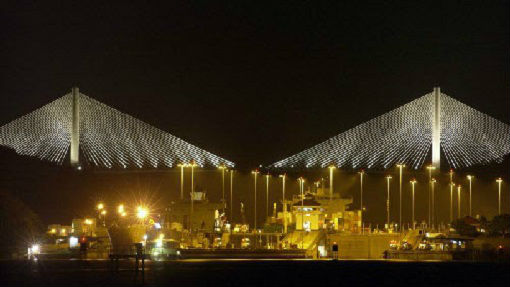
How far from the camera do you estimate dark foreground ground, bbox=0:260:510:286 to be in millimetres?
24359

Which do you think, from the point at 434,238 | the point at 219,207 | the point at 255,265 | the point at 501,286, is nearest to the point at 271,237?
the point at 219,207

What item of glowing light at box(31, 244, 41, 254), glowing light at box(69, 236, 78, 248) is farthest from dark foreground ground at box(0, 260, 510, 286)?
glowing light at box(69, 236, 78, 248)

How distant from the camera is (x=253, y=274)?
26641 millimetres

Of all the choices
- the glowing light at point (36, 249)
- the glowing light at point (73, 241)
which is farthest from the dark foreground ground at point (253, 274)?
the glowing light at point (73, 241)

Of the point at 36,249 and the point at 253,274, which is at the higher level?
the point at 36,249

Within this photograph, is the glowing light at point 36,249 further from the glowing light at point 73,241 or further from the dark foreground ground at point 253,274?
the dark foreground ground at point 253,274

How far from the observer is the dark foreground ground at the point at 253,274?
79.9 feet

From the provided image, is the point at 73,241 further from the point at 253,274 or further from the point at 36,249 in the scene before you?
the point at 253,274

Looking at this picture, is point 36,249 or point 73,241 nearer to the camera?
point 36,249

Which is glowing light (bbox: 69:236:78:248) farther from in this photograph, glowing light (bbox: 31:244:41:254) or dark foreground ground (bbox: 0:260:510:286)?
dark foreground ground (bbox: 0:260:510:286)

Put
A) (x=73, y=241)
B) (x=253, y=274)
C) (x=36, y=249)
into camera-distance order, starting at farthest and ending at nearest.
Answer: (x=73, y=241), (x=36, y=249), (x=253, y=274)

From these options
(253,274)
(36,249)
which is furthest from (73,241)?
(253,274)

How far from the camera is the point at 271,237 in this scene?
2207 inches

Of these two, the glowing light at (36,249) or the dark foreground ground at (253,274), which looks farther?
the glowing light at (36,249)
